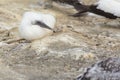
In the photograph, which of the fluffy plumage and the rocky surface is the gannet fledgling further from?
the fluffy plumage

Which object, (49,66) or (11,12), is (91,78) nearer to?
(49,66)

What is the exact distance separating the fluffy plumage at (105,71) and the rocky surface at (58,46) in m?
1.42

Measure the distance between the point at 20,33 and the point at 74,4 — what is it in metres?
2.10

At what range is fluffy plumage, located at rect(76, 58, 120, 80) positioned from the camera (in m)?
6.21

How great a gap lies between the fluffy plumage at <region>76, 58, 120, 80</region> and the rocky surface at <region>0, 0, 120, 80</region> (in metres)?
1.42

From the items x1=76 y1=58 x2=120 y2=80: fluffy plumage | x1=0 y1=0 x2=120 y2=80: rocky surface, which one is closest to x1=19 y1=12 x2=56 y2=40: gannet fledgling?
x1=0 y1=0 x2=120 y2=80: rocky surface

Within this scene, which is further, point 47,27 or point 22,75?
point 47,27

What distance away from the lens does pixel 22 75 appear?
26.2 ft

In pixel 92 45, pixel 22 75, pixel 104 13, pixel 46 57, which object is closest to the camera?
pixel 22 75

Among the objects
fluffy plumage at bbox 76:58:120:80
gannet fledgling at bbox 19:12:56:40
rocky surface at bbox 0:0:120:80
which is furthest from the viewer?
gannet fledgling at bbox 19:12:56:40

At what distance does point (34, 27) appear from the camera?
9.77 meters

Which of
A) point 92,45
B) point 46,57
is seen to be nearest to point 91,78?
point 46,57

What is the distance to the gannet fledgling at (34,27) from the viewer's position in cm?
967

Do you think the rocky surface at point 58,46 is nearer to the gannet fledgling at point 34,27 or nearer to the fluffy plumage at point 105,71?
the gannet fledgling at point 34,27
